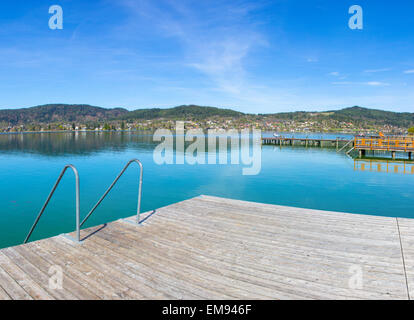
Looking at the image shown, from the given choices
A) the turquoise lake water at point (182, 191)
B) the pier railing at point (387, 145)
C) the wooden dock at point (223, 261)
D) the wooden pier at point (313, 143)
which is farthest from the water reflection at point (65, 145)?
the wooden dock at point (223, 261)

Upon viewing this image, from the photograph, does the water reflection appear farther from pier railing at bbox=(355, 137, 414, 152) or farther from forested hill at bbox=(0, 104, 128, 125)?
forested hill at bbox=(0, 104, 128, 125)

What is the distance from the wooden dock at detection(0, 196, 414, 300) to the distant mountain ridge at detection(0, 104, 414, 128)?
133170 millimetres

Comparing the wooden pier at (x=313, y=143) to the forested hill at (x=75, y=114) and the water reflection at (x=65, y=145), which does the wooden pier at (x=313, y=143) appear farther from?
the forested hill at (x=75, y=114)

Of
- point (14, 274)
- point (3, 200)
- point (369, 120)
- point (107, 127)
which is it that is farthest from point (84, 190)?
point (369, 120)

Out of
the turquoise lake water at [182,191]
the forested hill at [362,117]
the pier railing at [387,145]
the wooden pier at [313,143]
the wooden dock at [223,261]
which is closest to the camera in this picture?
the wooden dock at [223,261]

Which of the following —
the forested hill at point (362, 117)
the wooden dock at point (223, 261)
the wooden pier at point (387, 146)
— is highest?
the forested hill at point (362, 117)

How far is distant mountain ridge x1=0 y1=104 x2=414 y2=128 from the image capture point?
134613 mm

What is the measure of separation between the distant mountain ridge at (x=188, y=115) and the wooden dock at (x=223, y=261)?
133 m

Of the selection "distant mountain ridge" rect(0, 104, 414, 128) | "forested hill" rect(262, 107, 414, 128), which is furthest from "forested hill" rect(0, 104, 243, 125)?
"forested hill" rect(262, 107, 414, 128)

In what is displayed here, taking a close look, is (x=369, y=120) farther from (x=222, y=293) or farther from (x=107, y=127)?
(x=222, y=293)

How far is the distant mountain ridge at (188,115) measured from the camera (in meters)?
135

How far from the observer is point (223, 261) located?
12.6 ft

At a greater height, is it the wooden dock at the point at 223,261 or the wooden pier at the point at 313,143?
the wooden pier at the point at 313,143

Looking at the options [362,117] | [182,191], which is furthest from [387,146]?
[362,117]
